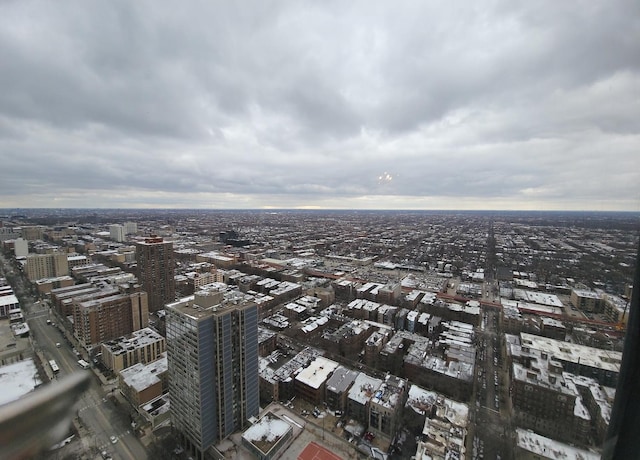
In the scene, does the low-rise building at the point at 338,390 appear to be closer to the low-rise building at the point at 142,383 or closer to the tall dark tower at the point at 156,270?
the low-rise building at the point at 142,383

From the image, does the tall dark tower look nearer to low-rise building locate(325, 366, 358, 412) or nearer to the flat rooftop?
the flat rooftop

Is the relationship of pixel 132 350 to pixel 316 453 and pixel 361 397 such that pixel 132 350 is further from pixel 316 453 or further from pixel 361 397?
pixel 361 397

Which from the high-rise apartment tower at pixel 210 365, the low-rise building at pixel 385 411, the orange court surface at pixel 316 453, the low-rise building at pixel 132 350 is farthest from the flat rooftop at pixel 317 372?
the low-rise building at pixel 132 350

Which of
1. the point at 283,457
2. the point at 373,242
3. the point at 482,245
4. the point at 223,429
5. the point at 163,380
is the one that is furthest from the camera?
the point at 373,242

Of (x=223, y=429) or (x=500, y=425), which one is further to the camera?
(x=500, y=425)

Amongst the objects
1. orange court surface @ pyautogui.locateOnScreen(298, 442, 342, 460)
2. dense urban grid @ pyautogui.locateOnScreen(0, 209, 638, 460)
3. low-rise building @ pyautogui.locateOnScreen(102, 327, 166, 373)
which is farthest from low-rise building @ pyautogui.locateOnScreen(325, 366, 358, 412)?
low-rise building @ pyautogui.locateOnScreen(102, 327, 166, 373)

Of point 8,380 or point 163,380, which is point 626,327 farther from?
point 8,380

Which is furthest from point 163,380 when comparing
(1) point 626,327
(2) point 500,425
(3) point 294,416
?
(1) point 626,327

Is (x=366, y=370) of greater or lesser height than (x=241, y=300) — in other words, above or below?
below
